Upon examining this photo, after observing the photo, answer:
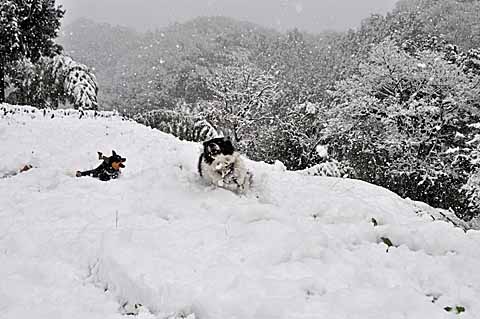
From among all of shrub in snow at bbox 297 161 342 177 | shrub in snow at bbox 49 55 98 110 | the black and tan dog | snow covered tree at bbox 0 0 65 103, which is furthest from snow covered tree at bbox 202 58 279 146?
the black and tan dog

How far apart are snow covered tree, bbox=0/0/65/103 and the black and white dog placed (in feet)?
51.1

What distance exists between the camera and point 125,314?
348cm

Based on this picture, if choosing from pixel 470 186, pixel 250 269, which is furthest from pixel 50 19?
pixel 250 269

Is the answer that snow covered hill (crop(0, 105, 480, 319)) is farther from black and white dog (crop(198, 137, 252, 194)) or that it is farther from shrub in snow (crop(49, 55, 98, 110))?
shrub in snow (crop(49, 55, 98, 110))

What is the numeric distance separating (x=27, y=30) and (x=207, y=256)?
19.4 metres

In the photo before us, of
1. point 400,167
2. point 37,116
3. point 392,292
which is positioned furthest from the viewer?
point 400,167

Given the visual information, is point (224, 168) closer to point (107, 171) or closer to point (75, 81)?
point (107, 171)

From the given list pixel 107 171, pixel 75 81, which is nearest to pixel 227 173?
pixel 107 171

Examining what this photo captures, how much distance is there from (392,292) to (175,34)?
90.2 m

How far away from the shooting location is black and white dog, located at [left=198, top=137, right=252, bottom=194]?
21.9 ft

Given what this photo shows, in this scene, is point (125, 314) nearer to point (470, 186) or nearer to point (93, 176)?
point (93, 176)

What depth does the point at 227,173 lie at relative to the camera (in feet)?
21.9

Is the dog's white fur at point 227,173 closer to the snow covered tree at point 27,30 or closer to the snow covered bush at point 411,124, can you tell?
the snow covered bush at point 411,124

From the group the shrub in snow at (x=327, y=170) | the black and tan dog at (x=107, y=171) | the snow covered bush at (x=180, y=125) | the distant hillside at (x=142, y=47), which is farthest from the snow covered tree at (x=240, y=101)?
the distant hillside at (x=142, y=47)
